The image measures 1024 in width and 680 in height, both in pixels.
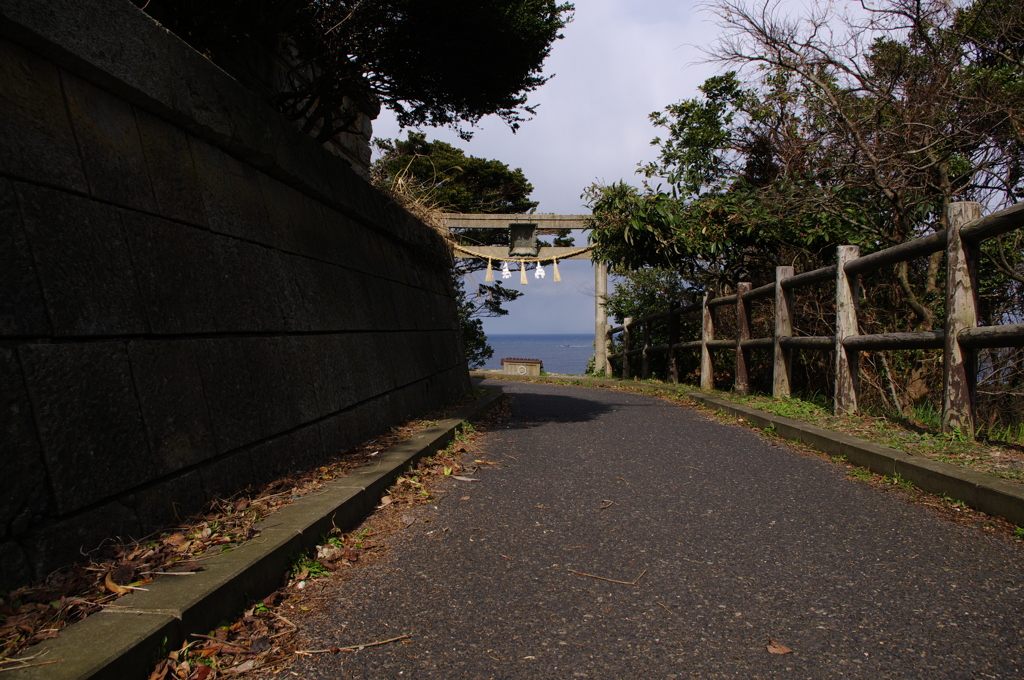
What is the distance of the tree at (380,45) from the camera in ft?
16.4

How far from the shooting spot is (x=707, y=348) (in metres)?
10.3

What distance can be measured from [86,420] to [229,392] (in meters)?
0.87

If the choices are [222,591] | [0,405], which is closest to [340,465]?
[222,591]

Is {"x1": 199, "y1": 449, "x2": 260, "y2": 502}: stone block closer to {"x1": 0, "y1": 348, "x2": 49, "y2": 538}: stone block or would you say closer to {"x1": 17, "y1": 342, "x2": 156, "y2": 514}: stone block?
{"x1": 17, "y1": 342, "x2": 156, "y2": 514}: stone block

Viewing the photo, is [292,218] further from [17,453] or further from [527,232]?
[527,232]

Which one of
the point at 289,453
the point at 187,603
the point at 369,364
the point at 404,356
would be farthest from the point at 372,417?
the point at 187,603

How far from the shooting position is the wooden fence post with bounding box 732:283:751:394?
8852mm

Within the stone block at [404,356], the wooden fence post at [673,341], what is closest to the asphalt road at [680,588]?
the stone block at [404,356]

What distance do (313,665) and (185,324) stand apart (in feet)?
4.97

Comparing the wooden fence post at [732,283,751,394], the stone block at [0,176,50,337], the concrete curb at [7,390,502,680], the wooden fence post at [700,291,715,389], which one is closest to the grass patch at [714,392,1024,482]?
the wooden fence post at [732,283,751,394]

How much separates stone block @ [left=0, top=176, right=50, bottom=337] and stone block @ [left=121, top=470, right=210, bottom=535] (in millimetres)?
661

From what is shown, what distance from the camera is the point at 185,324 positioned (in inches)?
109

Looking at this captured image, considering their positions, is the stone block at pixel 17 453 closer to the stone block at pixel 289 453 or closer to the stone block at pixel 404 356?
the stone block at pixel 289 453

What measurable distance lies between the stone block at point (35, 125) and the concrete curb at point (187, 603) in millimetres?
1370
